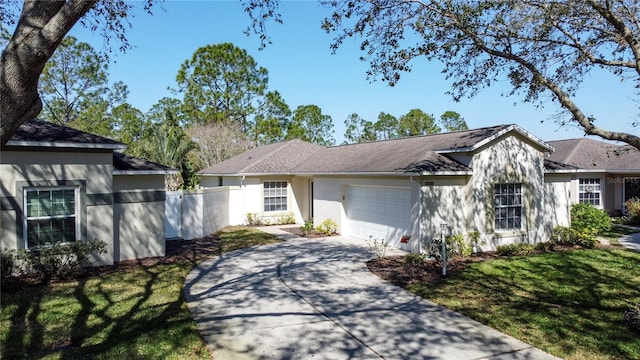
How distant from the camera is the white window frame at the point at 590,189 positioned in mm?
23359

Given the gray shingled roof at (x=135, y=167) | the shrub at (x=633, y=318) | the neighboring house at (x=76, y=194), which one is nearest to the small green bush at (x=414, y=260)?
the shrub at (x=633, y=318)

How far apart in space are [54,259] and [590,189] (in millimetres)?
25803

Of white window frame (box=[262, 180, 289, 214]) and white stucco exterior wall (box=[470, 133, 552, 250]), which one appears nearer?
white stucco exterior wall (box=[470, 133, 552, 250])

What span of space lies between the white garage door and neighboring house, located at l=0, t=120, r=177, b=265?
24.9ft

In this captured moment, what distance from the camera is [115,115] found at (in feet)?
147

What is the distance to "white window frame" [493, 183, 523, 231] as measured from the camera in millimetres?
14430

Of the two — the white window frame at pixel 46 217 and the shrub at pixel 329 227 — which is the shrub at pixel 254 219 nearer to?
the shrub at pixel 329 227

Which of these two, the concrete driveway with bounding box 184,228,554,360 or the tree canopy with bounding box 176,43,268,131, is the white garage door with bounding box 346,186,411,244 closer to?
the concrete driveway with bounding box 184,228,554,360

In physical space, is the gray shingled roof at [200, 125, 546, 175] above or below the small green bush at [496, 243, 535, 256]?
above

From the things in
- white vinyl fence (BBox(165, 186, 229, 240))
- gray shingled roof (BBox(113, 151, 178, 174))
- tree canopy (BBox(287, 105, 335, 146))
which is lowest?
white vinyl fence (BBox(165, 186, 229, 240))

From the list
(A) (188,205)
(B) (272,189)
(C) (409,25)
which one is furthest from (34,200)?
(B) (272,189)

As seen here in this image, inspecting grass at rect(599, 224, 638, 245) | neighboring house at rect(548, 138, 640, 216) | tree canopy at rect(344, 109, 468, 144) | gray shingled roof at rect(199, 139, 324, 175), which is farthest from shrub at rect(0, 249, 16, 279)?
tree canopy at rect(344, 109, 468, 144)

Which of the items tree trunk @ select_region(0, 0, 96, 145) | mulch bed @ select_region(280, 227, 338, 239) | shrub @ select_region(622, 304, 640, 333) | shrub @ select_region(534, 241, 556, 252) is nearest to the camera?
tree trunk @ select_region(0, 0, 96, 145)

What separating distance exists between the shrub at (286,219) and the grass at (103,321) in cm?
1134
